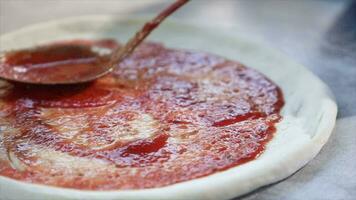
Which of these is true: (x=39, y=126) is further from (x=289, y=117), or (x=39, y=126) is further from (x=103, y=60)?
(x=289, y=117)

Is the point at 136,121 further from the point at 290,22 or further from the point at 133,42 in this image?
the point at 290,22

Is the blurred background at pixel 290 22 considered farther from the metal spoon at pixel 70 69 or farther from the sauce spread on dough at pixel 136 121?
the metal spoon at pixel 70 69

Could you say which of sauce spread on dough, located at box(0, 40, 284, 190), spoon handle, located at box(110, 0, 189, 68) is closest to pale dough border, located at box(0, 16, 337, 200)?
sauce spread on dough, located at box(0, 40, 284, 190)

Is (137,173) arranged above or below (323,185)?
above

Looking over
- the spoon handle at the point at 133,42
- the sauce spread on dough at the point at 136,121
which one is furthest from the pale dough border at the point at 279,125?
the spoon handle at the point at 133,42

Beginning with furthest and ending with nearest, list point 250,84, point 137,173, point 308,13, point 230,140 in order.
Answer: point 308,13
point 250,84
point 230,140
point 137,173

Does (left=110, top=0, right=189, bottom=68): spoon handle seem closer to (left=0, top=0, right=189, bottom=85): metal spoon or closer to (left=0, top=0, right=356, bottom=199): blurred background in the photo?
(left=0, top=0, right=189, bottom=85): metal spoon

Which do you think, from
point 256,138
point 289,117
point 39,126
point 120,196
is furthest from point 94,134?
point 289,117
